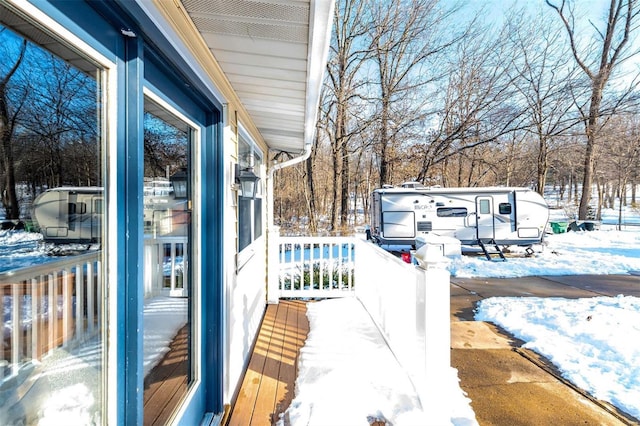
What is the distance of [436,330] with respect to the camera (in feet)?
6.28

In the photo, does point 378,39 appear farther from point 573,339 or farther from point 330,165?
point 573,339

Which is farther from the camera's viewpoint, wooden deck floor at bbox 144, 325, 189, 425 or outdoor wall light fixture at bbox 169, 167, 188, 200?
outdoor wall light fixture at bbox 169, 167, 188, 200

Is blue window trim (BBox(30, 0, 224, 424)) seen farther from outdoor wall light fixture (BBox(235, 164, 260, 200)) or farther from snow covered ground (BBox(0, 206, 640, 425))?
outdoor wall light fixture (BBox(235, 164, 260, 200))

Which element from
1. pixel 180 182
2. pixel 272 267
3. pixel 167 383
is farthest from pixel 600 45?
pixel 167 383

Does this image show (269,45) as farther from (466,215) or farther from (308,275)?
(466,215)

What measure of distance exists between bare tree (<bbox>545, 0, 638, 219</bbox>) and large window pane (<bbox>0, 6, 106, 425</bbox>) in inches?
608

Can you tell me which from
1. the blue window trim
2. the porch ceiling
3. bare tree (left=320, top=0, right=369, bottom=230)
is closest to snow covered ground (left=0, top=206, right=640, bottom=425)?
the blue window trim

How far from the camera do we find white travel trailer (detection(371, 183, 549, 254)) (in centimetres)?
811

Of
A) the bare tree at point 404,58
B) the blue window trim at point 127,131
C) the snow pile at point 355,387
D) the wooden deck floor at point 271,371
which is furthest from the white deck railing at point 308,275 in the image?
the bare tree at point 404,58

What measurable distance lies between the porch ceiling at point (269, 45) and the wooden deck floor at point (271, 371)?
2.19 meters

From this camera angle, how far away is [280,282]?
196 inches

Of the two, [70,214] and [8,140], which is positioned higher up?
[8,140]

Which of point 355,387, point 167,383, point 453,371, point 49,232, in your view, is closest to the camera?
point 49,232

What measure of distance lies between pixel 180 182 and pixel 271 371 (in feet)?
5.99
